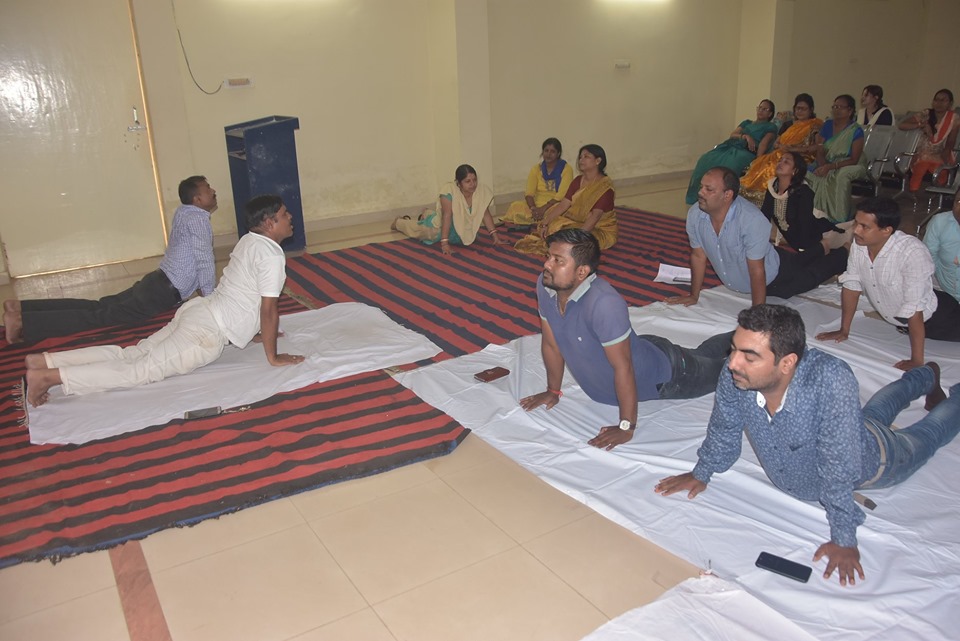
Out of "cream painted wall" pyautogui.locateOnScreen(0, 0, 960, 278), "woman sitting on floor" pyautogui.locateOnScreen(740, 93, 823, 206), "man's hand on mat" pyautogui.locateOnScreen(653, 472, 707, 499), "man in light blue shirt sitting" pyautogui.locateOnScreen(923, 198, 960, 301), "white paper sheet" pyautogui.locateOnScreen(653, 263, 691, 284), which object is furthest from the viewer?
"woman sitting on floor" pyautogui.locateOnScreen(740, 93, 823, 206)

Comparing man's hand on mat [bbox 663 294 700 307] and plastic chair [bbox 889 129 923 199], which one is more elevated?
plastic chair [bbox 889 129 923 199]

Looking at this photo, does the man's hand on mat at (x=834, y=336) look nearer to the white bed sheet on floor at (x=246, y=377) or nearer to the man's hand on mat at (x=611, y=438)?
the man's hand on mat at (x=611, y=438)

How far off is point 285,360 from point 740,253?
2.61m

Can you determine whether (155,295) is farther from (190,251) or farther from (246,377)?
(246,377)

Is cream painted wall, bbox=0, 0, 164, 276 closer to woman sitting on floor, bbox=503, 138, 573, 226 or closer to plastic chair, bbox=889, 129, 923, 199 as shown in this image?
woman sitting on floor, bbox=503, 138, 573, 226

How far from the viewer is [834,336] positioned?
3.88 metres

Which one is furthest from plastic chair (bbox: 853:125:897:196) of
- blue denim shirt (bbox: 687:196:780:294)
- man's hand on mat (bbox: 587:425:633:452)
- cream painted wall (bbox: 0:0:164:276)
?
cream painted wall (bbox: 0:0:164:276)

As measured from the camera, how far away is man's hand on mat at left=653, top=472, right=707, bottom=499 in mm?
2543

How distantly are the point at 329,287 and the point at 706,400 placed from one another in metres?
2.98

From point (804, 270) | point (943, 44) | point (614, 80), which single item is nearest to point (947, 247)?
point (804, 270)

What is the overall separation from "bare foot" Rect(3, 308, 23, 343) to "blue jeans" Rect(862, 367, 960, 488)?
4.37 m

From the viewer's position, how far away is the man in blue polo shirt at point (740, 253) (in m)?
4.00

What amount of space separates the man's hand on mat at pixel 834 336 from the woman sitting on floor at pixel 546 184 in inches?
114

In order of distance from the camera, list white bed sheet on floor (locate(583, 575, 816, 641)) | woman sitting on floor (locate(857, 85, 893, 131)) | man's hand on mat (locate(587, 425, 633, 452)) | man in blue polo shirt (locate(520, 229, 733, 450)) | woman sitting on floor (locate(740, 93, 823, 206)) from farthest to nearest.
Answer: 1. woman sitting on floor (locate(857, 85, 893, 131))
2. woman sitting on floor (locate(740, 93, 823, 206))
3. man's hand on mat (locate(587, 425, 633, 452))
4. man in blue polo shirt (locate(520, 229, 733, 450))
5. white bed sheet on floor (locate(583, 575, 816, 641))
